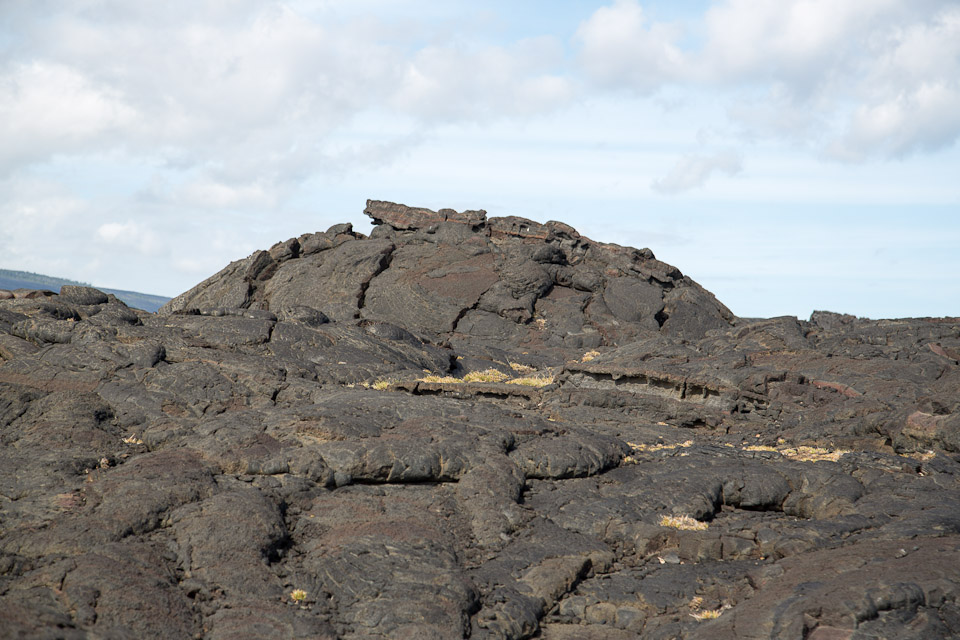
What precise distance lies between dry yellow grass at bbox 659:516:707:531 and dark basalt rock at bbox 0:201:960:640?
0.08 meters

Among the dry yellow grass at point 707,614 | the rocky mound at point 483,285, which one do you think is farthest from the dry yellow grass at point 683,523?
the rocky mound at point 483,285

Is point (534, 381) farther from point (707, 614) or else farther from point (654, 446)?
point (707, 614)

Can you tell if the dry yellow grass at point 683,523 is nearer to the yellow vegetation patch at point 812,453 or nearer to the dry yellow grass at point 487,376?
the yellow vegetation patch at point 812,453

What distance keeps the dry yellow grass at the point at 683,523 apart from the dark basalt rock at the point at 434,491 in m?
0.08

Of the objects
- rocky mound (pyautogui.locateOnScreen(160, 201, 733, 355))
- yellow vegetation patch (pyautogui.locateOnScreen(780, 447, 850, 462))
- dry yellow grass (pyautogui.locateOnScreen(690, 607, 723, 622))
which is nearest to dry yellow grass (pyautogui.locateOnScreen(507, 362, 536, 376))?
rocky mound (pyautogui.locateOnScreen(160, 201, 733, 355))

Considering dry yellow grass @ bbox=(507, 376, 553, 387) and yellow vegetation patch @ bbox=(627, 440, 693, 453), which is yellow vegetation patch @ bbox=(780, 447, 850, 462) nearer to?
yellow vegetation patch @ bbox=(627, 440, 693, 453)

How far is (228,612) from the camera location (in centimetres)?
1195

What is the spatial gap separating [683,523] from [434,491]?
5194 mm

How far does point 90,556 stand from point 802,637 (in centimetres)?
1086

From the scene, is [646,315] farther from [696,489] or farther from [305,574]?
[305,574]

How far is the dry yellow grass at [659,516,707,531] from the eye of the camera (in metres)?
15.5

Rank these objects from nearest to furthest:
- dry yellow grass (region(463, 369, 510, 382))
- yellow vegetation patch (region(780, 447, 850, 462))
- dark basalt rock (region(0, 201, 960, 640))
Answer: dark basalt rock (region(0, 201, 960, 640)), yellow vegetation patch (region(780, 447, 850, 462)), dry yellow grass (region(463, 369, 510, 382))

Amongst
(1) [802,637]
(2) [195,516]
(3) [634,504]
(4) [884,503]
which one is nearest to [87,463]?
(2) [195,516]

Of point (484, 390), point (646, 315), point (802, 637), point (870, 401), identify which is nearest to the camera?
point (802, 637)
